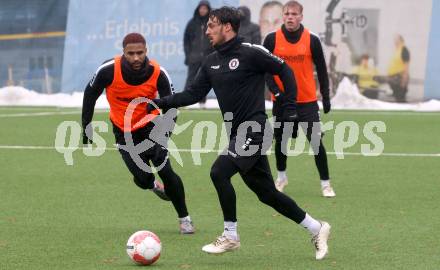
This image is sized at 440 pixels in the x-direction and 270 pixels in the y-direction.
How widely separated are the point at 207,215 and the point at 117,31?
1720 centimetres

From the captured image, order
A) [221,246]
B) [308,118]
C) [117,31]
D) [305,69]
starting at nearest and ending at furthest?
1. [221,246]
2. [308,118]
3. [305,69]
4. [117,31]

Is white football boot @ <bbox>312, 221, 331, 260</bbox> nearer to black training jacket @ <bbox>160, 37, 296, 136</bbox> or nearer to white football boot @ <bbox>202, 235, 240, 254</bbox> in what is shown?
white football boot @ <bbox>202, 235, 240, 254</bbox>

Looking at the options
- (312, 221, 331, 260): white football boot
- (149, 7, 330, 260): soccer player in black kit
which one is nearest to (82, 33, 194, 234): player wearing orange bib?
(149, 7, 330, 260): soccer player in black kit

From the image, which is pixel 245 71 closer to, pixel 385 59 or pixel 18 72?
pixel 385 59

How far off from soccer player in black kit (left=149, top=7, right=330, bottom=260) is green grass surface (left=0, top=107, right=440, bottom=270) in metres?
0.39

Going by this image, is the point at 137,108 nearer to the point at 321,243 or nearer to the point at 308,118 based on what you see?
the point at 321,243

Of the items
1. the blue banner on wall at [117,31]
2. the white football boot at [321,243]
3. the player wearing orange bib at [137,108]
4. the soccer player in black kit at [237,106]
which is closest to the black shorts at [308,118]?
the player wearing orange bib at [137,108]

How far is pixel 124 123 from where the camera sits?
416 inches

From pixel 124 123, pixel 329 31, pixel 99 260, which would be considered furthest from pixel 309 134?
pixel 329 31

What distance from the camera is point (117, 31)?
27.8 meters

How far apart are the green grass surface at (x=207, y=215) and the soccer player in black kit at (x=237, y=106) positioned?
395 mm

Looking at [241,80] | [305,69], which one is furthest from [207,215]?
[305,69]

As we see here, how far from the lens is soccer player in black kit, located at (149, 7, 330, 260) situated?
29.1 feet

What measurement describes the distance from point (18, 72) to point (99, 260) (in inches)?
792
